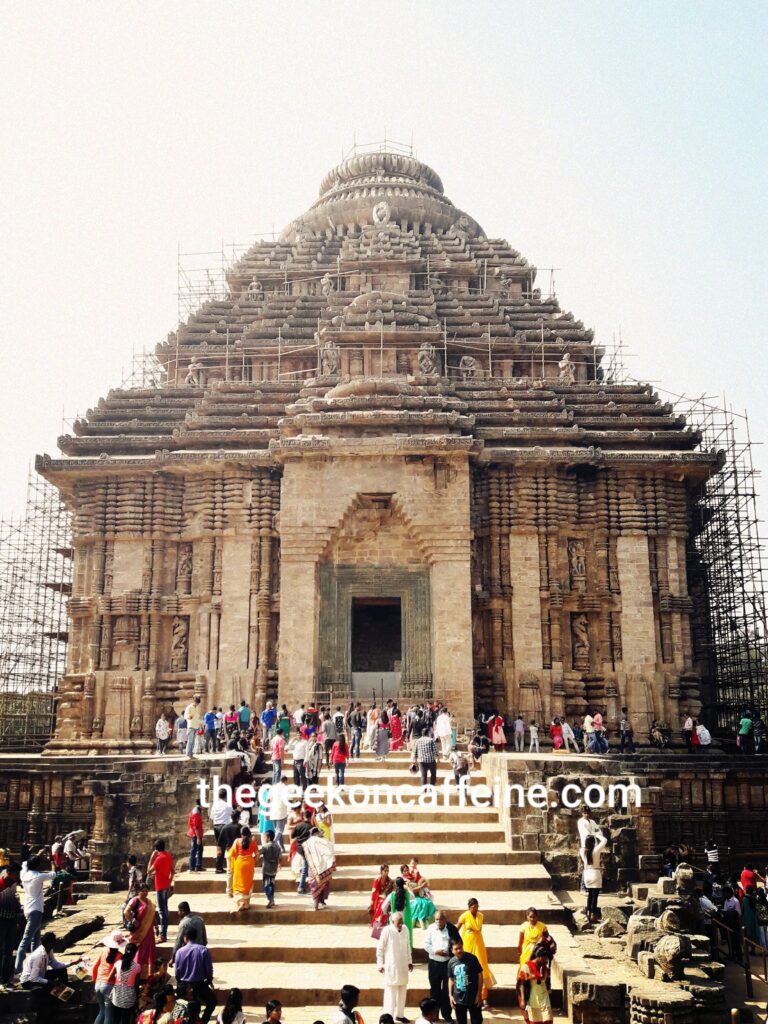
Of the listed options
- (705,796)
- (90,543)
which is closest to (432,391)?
(90,543)

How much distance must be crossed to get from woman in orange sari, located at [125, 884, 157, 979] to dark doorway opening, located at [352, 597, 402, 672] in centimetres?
1859

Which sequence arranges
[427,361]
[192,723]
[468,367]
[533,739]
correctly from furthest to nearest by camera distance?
[468,367] → [427,361] → [192,723] → [533,739]

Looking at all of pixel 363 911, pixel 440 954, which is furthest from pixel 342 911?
pixel 440 954

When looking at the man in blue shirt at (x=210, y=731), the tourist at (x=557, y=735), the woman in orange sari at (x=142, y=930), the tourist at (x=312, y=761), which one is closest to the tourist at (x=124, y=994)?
the woman in orange sari at (x=142, y=930)

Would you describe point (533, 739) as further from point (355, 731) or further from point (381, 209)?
point (381, 209)

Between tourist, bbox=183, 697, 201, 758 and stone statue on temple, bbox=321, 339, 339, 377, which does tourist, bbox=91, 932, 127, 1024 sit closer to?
tourist, bbox=183, 697, 201, 758

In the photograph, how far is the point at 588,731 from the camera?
22797 mm

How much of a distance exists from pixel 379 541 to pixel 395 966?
1635 cm

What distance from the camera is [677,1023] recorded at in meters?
9.86

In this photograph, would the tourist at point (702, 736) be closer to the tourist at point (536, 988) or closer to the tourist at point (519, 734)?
the tourist at point (519, 734)

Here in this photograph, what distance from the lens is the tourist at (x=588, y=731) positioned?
74.1 ft

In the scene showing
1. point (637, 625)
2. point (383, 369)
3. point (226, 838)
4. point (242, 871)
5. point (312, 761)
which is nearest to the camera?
point (242, 871)

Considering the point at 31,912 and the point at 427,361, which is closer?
the point at 31,912

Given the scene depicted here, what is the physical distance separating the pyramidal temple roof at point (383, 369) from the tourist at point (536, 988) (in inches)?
640
